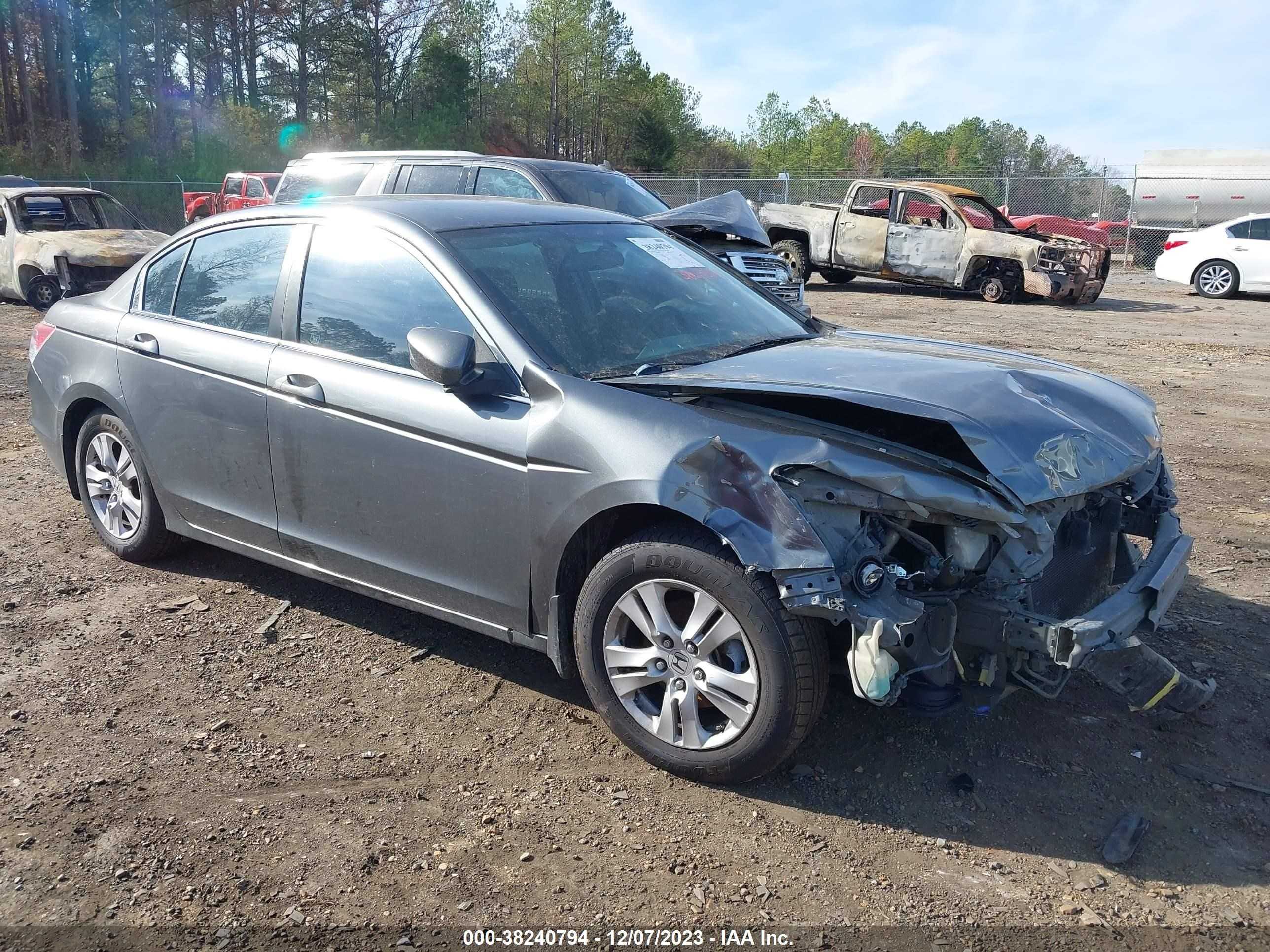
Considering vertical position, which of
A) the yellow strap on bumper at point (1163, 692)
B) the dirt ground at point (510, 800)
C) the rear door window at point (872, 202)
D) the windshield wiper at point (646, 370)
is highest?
the rear door window at point (872, 202)

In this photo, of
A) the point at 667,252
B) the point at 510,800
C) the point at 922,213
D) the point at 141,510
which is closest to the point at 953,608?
the point at 510,800

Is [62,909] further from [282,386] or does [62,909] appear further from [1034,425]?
[1034,425]

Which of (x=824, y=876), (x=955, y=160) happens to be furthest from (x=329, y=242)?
(x=955, y=160)

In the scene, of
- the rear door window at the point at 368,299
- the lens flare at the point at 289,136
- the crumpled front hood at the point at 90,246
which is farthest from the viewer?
the lens flare at the point at 289,136

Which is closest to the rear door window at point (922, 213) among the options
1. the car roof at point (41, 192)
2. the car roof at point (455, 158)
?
the car roof at point (455, 158)

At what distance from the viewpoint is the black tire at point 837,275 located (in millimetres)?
19375

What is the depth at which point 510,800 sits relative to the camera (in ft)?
10.6

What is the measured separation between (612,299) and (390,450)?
1025mm

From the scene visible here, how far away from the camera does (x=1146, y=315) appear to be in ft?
53.3

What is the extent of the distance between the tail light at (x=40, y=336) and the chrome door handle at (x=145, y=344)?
78cm

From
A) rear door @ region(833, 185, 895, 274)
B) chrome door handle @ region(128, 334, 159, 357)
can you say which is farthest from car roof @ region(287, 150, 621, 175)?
rear door @ region(833, 185, 895, 274)

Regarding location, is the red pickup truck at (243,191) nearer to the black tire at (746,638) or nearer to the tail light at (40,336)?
the tail light at (40,336)

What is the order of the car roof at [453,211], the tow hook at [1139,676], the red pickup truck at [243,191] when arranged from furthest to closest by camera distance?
the red pickup truck at [243,191]
the car roof at [453,211]
the tow hook at [1139,676]

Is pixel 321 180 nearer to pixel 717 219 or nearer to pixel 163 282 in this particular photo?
pixel 717 219
